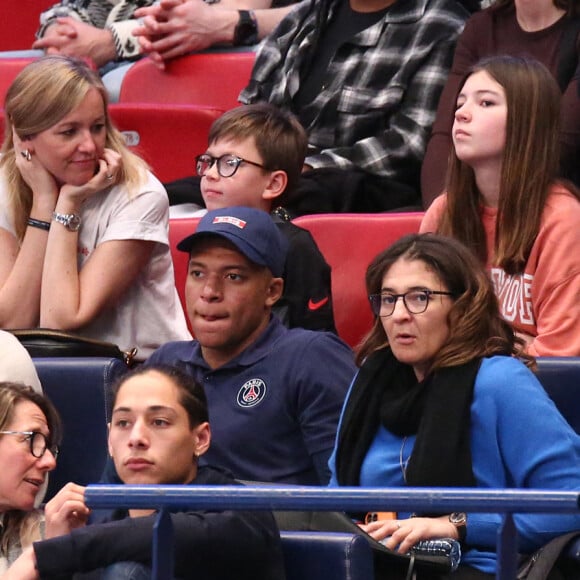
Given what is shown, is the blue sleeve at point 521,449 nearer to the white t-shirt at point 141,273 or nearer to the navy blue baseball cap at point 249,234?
the navy blue baseball cap at point 249,234

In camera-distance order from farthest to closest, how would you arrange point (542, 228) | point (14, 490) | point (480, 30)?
point (480, 30), point (542, 228), point (14, 490)

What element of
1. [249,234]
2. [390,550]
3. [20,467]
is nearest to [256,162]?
[249,234]

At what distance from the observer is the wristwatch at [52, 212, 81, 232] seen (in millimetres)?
3432

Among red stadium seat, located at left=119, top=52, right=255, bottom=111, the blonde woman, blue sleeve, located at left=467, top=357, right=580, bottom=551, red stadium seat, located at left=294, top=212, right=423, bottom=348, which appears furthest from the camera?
red stadium seat, located at left=119, top=52, right=255, bottom=111

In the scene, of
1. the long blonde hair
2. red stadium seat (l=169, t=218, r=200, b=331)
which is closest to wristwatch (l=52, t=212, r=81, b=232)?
the long blonde hair

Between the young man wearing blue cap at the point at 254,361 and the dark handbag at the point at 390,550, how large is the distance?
0.29 metres

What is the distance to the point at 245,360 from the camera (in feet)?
9.47

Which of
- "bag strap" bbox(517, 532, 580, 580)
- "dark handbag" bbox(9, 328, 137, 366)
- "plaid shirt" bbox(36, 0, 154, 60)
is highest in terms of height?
"plaid shirt" bbox(36, 0, 154, 60)

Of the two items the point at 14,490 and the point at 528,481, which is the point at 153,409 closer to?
the point at 14,490

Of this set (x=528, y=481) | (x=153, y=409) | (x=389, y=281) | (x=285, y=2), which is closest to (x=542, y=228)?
(x=389, y=281)

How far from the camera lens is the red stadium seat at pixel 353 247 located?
3645mm

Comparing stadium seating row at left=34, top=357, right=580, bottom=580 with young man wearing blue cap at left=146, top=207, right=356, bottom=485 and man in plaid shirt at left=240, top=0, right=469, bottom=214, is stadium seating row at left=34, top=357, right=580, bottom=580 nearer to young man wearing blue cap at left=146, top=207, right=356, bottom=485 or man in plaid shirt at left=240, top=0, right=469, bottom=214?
young man wearing blue cap at left=146, top=207, right=356, bottom=485

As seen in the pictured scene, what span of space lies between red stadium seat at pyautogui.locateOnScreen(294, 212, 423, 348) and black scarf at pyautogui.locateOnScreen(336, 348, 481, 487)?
971mm

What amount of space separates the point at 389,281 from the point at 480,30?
1.54 metres
